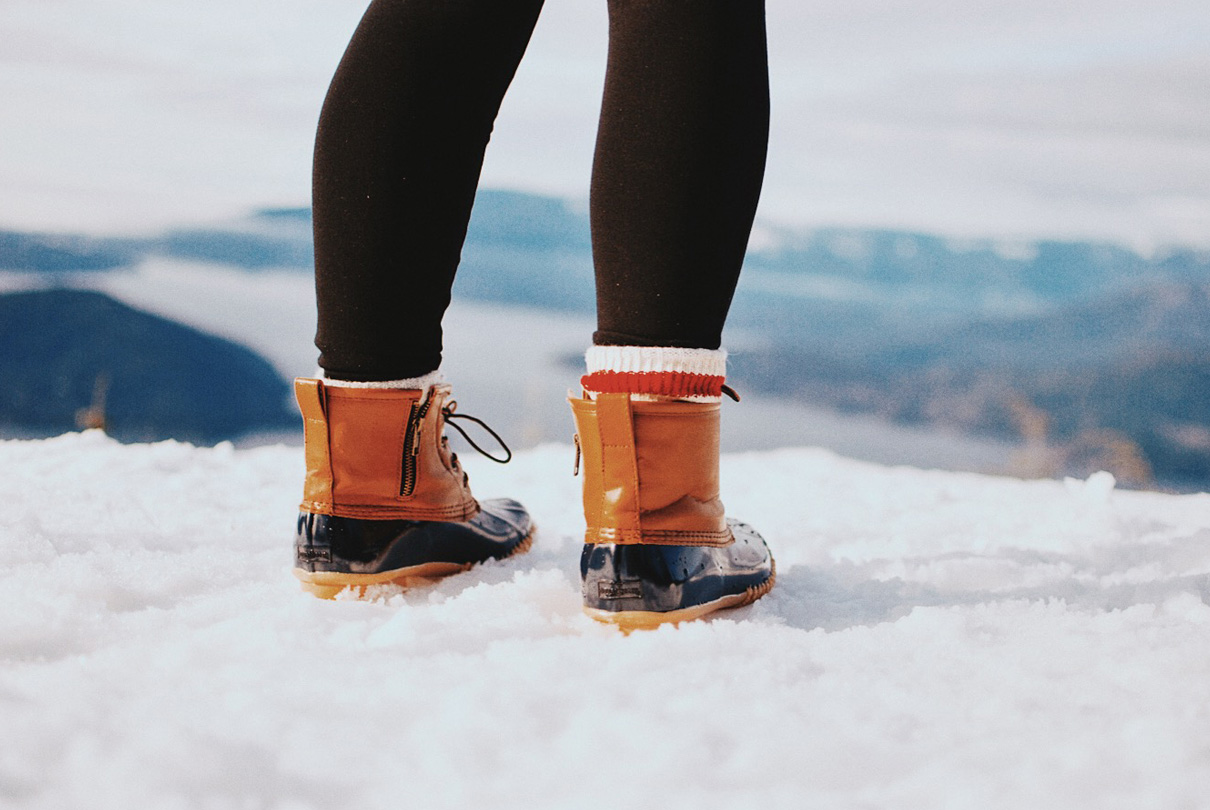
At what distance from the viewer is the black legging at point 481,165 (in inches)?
33.8

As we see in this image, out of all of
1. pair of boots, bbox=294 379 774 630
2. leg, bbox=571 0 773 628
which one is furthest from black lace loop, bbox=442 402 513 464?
leg, bbox=571 0 773 628

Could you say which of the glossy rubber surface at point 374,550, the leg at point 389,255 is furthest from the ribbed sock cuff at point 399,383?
the glossy rubber surface at point 374,550

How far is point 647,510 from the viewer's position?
93 centimetres

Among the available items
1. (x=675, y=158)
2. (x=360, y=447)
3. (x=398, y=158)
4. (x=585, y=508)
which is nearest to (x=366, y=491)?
(x=360, y=447)

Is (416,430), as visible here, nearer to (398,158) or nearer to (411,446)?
(411,446)

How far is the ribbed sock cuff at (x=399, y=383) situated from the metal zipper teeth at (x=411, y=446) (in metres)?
0.02

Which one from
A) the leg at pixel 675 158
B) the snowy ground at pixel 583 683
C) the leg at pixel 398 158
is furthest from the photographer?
the leg at pixel 398 158

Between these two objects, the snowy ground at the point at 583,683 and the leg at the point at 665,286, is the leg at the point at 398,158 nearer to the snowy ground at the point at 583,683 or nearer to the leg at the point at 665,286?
the leg at the point at 665,286

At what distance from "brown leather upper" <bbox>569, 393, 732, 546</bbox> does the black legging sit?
2.7 inches

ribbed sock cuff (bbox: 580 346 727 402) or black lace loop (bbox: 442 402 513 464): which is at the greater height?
ribbed sock cuff (bbox: 580 346 727 402)

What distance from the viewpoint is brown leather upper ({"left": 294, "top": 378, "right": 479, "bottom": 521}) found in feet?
3.34

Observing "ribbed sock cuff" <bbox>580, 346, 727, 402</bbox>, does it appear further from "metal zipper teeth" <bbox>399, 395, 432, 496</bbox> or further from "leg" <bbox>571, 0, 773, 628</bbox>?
"metal zipper teeth" <bbox>399, 395, 432, 496</bbox>

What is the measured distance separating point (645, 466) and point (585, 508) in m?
0.08

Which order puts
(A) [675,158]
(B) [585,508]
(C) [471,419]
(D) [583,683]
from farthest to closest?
(C) [471,419] < (B) [585,508] < (A) [675,158] < (D) [583,683]
